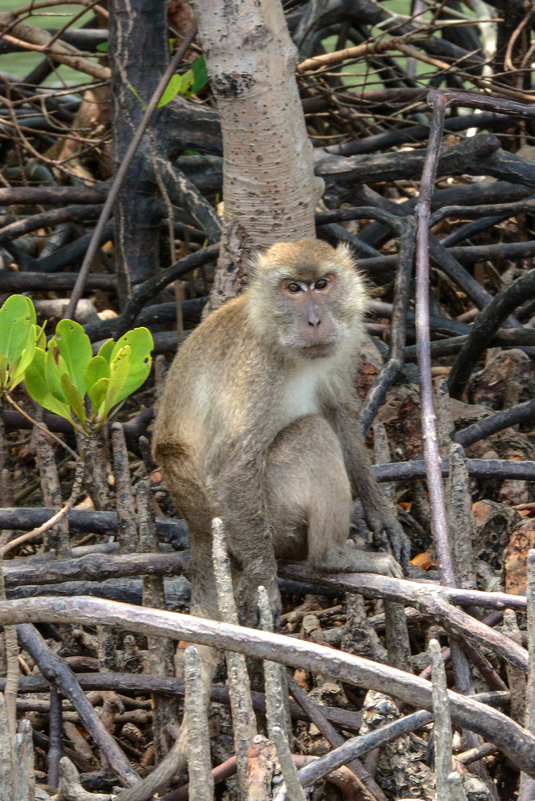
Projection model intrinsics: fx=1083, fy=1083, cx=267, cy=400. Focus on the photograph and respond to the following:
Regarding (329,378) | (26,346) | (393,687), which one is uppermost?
(26,346)

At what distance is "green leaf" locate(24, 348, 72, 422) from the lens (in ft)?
10.9

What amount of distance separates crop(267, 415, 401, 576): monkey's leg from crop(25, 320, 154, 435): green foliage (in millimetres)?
659

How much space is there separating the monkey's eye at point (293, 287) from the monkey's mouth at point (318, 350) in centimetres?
22

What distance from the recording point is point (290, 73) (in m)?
4.38

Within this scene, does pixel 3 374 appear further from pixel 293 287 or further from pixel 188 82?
pixel 188 82

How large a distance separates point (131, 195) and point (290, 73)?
1446 millimetres

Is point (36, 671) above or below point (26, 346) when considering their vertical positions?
below

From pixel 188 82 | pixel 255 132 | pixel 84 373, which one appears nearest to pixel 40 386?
pixel 84 373

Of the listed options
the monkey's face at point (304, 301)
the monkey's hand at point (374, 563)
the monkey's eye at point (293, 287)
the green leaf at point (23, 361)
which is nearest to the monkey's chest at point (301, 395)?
the monkey's face at point (304, 301)

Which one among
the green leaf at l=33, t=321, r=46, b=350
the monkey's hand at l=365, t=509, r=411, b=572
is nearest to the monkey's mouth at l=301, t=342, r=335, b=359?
the monkey's hand at l=365, t=509, r=411, b=572

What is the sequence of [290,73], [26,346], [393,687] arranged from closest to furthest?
[393,687], [26,346], [290,73]

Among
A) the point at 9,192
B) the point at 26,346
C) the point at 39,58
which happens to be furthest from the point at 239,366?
the point at 39,58

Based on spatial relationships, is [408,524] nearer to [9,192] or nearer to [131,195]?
[131,195]

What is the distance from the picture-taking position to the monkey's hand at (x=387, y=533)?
12.8ft
